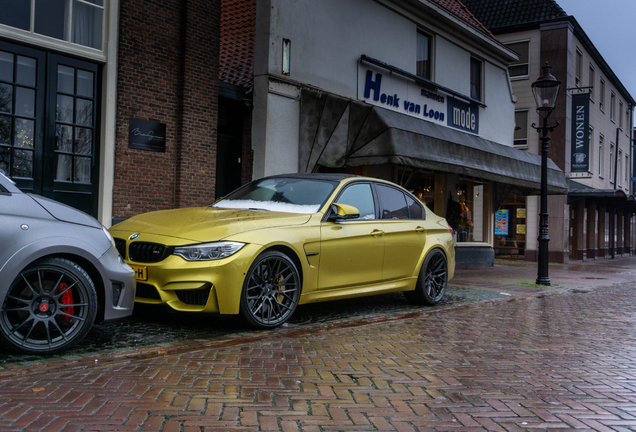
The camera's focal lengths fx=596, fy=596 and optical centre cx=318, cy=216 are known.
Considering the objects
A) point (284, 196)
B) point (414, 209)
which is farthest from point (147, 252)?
point (414, 209)

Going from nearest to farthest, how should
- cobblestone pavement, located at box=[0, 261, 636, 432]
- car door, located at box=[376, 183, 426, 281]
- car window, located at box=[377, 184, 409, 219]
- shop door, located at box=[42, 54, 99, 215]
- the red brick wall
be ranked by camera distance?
cobblestone pavement, located at box=[0, 261, 636, 432], car door, located at box=[376, 183, 426, 281], car window, located at box=[377, 184, 409, 219], shop door, located at box=[42, 54, 99, 215], the red brick wall

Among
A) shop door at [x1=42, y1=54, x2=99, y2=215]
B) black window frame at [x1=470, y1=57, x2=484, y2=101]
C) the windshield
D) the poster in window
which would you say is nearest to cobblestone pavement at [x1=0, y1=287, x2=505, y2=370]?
the windshield

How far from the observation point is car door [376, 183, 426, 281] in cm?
736

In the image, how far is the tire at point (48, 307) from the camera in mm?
4305

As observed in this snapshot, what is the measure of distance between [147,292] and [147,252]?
0.37 m

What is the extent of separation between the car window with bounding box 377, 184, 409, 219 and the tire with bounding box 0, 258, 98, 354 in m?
3.94

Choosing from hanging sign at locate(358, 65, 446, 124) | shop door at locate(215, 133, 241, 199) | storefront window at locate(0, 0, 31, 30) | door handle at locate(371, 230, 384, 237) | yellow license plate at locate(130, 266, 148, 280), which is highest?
hanging sign at locate(358, 65, 446, 124)

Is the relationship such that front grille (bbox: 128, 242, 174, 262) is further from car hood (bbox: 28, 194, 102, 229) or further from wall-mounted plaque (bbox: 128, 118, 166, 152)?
wall-mounted plaque (bbox: 128, 118, 166, 152)

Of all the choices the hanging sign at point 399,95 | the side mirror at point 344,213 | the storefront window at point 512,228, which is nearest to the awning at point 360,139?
the hanging sign at point 399,95

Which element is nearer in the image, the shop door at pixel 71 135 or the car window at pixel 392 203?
the car window at pixel 392 203

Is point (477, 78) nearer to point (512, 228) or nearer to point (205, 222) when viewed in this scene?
point (512, 228)

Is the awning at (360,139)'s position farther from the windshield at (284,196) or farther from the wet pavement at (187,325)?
the windshield at (284,196)

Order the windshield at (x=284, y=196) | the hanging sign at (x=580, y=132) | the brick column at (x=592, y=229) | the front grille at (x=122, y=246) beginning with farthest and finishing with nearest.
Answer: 1. the brick column at (x=592, y=229)
2. the hanging sign at (x=580, y=132)
3. the windshield at (x=284, y=196)
4. the front grille at (x=122, y=246)

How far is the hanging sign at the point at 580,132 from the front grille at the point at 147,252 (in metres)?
22.7
